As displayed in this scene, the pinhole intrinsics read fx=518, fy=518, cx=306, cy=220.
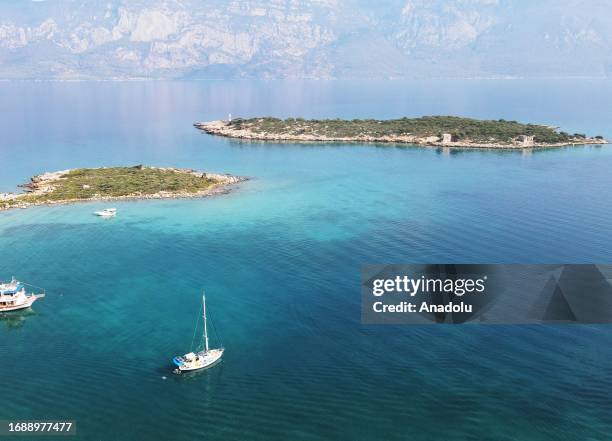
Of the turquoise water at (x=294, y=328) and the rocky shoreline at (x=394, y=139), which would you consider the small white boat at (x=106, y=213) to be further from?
the rocky shoreline at (x=394, y=139)

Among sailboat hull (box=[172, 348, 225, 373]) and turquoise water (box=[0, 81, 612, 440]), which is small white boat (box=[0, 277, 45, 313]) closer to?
turquoise water (box=[0, 81, 612, 440])

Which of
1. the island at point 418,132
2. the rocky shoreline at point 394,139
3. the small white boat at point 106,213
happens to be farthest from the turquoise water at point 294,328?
the island at point 418,132

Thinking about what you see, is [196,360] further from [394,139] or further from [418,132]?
[418,132]

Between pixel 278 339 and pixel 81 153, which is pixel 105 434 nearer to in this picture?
pixel 278 339

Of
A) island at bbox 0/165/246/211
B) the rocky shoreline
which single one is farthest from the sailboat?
the rocky shoreline

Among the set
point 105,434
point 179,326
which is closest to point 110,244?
point 179,326

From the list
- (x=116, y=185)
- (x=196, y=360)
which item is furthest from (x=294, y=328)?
(x=116, y=185)
